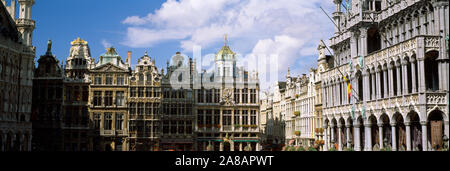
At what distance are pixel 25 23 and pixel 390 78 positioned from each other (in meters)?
35.9

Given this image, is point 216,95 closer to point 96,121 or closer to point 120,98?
point 120,98

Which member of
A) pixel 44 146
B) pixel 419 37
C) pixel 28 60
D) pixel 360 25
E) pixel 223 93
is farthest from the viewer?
pixel 223 93

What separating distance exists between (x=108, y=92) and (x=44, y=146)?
9486 mm

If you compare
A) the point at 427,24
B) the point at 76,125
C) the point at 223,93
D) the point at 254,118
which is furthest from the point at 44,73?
the point at 427,24

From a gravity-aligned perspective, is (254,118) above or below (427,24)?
below

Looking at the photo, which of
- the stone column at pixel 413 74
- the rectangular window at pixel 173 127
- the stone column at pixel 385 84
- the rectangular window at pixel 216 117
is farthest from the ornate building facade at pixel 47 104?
the stone column at pixel 413 74

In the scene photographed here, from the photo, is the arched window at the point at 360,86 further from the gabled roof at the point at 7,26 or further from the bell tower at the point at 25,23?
the bell tower at the point at 25,23

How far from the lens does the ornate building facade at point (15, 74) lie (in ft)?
146

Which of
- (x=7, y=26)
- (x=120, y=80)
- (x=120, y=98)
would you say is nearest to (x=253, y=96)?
(x=120, y=98)

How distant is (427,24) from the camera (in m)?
32.4

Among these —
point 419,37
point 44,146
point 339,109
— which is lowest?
point 44,146

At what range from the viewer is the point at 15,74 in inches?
1877
